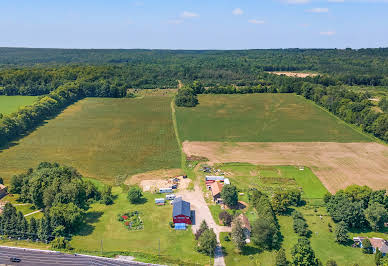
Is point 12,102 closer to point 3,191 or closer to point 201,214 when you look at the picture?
point 3,191

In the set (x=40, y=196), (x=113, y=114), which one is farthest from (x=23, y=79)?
(x=40, y=196)

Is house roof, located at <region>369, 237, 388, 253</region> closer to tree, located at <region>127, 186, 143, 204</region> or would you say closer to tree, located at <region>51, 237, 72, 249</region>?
tree, located at <region>127, 186, 143, 204</region>

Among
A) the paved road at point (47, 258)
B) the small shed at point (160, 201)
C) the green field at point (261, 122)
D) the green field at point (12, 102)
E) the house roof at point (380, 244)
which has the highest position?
the green field at point (12, 102)

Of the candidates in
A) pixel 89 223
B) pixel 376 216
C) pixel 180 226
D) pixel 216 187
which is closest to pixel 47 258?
pixel 89 223

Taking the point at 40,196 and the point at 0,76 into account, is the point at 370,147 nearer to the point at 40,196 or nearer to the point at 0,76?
the point at 40,196

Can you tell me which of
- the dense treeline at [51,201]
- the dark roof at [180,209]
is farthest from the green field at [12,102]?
the dark roof at [180,209]

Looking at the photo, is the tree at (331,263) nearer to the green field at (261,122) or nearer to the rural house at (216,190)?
the rural house at (216,190)
